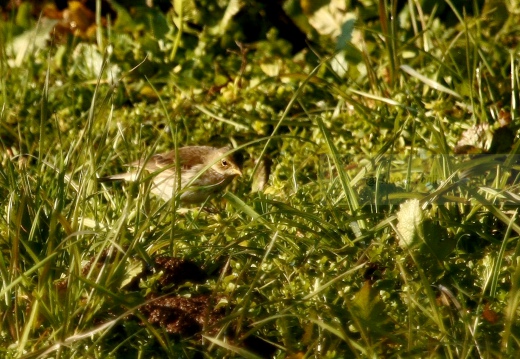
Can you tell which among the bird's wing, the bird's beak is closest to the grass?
the bird's beak

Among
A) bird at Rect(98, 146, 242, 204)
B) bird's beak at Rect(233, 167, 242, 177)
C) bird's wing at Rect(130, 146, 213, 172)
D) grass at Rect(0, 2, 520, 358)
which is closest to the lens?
grass at Rect(0, 2, 520, 358)

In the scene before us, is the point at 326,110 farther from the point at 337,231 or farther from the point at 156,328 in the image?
the point at 156,328

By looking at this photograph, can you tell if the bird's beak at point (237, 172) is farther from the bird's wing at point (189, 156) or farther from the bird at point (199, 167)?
the bird's wing at point (189, 156)

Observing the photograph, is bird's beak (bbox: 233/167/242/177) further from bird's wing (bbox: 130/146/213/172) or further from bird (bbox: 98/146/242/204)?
bird's wing (bbox: 130/146/213/172)

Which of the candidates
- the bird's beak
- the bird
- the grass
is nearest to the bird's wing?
the bird

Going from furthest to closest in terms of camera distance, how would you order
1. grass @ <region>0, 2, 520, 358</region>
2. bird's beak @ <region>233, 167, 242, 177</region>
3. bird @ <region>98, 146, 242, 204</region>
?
bird's beak @ <region>233, 167, 242, 177</region>, bird @ <region>98, 146, 242, 204</region>, grass @ <region>0, 2, 520, 358</region>

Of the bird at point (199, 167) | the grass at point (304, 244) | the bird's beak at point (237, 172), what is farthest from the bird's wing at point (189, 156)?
the bird's beak at point (237, 172)

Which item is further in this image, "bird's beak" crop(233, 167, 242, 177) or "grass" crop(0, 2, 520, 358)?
"bird's beak" crop(233, 167, 242, 177)

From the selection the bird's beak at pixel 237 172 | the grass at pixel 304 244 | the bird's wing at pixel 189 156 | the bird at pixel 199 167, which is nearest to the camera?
the grass at pixel 304 244

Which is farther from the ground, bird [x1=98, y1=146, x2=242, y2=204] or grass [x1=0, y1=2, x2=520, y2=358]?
grass [x1=0, y1=2, x2=520, y2=358]
